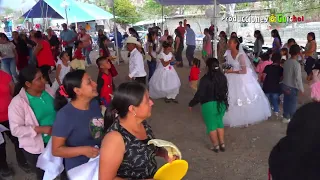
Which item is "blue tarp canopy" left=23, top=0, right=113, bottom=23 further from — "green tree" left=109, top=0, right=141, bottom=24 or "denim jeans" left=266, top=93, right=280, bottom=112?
"green tree" left=109, top=0, right=141, bottom=24

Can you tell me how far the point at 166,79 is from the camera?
731 centimetres

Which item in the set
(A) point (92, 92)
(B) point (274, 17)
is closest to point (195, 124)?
(A) point (92, 92)

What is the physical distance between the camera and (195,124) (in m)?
6.08

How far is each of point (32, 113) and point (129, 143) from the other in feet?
4.39

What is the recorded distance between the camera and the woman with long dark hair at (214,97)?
14.8 ft

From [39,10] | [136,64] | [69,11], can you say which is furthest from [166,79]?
[39,10]

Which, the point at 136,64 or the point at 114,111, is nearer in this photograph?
the point at 114,111

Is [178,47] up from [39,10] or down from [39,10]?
down

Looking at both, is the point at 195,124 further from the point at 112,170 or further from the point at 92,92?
the point at 112,170

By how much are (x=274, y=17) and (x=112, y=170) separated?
19.3 m

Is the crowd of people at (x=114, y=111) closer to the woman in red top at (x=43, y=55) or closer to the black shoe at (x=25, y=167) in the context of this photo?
the black shoe at (x=25, y=167)

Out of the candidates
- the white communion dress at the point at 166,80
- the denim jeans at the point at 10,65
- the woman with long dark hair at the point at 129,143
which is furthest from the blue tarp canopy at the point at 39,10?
the woman with long dark hair at the point at 129,143

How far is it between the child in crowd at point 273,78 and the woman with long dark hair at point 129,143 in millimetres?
4311

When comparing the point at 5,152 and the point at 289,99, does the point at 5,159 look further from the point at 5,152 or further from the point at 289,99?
the point at 289,99
